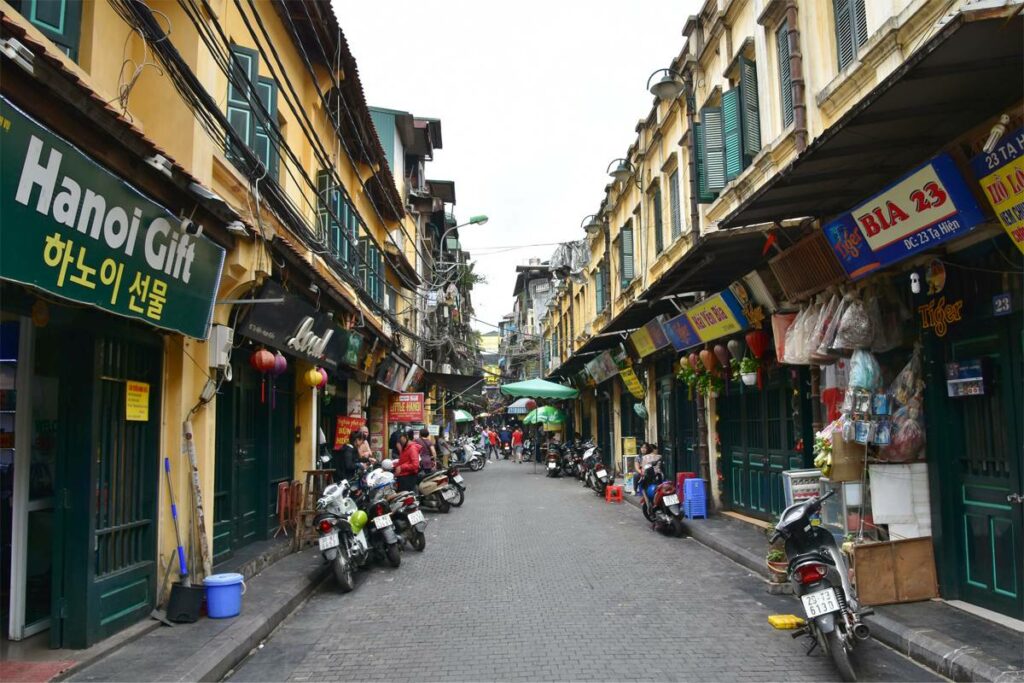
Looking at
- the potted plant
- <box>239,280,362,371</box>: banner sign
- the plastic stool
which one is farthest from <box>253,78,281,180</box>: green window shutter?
the plastic stool

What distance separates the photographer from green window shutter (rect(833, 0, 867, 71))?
337 inches

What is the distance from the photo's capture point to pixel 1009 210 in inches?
206

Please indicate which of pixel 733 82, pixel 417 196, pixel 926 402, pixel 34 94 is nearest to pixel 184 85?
pixel 34 94

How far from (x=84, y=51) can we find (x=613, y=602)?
718 centimetres

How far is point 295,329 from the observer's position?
10.1 metres

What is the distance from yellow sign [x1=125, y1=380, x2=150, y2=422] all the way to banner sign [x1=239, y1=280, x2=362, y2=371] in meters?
1.86

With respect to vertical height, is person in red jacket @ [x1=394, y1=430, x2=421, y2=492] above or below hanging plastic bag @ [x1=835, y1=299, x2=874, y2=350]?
below

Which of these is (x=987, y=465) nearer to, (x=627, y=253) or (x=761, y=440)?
(x=761, y=440)

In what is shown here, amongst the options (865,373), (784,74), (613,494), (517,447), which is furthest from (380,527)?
(517,447)

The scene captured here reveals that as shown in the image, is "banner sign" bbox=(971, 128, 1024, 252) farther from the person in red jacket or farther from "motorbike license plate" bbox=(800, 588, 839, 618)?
the person in red jacket

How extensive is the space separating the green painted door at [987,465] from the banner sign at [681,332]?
623 cm

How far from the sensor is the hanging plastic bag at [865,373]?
747cm

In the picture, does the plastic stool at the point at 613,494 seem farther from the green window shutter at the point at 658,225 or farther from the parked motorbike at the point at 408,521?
the parked motorbike at the point at 408,521

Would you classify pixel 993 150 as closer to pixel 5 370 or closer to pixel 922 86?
pixel 922 86
